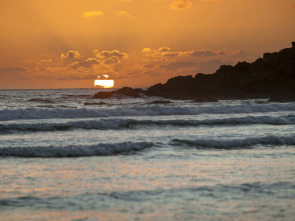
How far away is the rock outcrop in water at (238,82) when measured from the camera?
58.3 metres

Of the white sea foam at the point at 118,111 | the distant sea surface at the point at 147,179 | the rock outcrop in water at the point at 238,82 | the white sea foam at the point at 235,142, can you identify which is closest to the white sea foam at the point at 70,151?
the distant sea surface at the point at 147,179

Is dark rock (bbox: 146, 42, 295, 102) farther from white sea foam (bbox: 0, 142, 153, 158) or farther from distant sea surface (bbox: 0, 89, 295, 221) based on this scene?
white sea foam (bbox: 0, 142, 153, 158)

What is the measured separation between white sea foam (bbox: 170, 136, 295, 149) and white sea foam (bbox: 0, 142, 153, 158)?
73.4 inches

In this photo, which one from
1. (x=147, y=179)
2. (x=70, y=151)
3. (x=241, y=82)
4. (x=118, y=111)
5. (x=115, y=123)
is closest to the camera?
(x=147, y=179)

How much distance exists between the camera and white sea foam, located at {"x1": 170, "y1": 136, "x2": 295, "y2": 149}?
1225 centimetres

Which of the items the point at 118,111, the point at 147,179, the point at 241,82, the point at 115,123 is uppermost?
the point at 241,82

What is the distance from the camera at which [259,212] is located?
5.77 metres

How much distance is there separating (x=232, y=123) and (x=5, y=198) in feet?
48.6

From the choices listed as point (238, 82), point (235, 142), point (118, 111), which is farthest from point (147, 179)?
point (238, 82)

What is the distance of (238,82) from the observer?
63375 mm

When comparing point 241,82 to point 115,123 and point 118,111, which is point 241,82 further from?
point 115,123

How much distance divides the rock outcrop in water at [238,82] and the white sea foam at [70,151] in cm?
4506

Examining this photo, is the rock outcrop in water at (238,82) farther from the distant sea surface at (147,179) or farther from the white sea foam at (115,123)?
the distant sea surface at (147,179)

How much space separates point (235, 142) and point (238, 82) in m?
52.6
